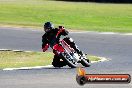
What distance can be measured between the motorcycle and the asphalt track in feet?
0.96

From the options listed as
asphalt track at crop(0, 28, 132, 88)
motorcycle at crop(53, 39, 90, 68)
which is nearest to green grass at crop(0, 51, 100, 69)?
motorcycle at crop(53, 39, 90, 68)

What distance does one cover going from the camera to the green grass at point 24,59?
1841cm

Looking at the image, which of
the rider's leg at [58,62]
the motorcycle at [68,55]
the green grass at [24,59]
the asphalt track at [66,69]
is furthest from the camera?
the green grass at [24,59]

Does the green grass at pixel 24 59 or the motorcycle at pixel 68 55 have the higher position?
the motorcycle at pixel 68 55

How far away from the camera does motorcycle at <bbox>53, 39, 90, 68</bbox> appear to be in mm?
17125

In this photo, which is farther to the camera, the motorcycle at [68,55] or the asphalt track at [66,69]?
the motorcycle at [68,55]

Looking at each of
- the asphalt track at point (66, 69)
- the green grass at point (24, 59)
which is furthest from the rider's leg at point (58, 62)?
the green grass at point (24, 59)

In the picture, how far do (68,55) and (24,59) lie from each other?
10.2ft

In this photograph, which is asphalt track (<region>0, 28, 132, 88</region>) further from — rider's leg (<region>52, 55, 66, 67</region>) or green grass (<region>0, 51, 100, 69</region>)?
green grass (<region>0, 51, 100, 69</region>)

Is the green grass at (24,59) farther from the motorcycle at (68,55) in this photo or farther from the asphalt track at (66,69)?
the asphalt track at (66,69)

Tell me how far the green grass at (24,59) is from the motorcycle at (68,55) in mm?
1345

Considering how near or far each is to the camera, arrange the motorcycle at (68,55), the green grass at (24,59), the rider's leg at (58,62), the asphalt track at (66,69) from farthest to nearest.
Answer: the green grass at (24,59), the rider's leg at (58,62), the motorcycle at (68,55), the asphalt track at (66,69)

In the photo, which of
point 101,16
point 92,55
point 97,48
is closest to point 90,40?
point 97,48

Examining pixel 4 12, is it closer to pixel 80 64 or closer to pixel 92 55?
pixel 92 55
